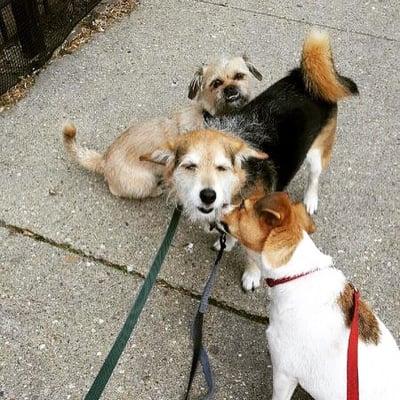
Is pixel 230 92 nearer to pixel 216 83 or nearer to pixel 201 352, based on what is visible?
pixel 216 83

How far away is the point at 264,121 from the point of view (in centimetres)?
371

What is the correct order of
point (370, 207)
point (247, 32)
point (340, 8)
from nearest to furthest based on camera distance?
point (370, 207) < point (247, 32) < point (340, 8)

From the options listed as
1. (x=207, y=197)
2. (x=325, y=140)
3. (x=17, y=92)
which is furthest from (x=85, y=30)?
(x=207, y=197)

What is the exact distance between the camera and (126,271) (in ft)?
12.5

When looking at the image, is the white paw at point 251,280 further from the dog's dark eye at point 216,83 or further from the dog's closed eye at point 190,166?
the dog's dark eye at point 216,83

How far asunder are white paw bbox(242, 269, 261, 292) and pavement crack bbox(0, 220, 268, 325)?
0.17m

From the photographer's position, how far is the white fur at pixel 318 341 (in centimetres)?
248

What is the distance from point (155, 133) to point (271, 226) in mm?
1897

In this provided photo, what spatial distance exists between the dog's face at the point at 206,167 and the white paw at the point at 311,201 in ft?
3.00

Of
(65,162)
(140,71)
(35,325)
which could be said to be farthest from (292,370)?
(140,71)

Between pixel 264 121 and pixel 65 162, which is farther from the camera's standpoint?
pixel 65 162

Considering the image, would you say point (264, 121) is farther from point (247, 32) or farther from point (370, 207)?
point (247, 32)

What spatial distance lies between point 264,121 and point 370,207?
1.20m

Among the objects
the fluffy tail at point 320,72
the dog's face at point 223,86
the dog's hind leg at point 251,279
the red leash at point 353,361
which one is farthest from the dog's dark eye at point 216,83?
the red leash at point 353,361
